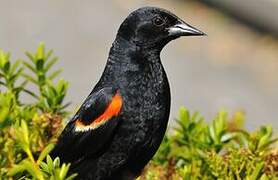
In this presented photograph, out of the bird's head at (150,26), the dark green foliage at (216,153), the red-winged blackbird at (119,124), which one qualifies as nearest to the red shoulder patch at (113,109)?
the red-winged blackbird at (119,124)

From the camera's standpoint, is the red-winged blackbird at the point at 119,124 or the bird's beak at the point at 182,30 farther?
the bird's beak at the point at 182,30

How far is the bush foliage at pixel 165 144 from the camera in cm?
378

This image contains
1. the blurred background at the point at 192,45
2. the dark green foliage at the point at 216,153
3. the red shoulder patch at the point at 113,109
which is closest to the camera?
the dark green foliage at the point at 216,153

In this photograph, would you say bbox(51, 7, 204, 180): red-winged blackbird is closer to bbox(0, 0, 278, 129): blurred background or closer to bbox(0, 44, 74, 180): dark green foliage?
bbox(0, 44, 74, 180): dark green foliage

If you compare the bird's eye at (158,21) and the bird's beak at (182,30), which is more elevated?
the bird's eye at (158,21)

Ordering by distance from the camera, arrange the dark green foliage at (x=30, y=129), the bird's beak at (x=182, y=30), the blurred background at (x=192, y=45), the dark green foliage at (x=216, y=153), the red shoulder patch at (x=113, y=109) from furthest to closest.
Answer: the blurred background at (x=192, y=45) < the bird's beak at (x=182, y=30) < the red shoulder patch at (x=113, y=109) < the dark green foliage at (x=216, y=153) < the dark green foliage at (x=30, y=129)

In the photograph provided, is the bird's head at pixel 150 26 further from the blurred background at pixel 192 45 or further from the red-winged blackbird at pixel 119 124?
the blurred background at pixel 192 45

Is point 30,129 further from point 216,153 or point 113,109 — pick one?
point 216,153

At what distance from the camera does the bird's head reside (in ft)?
15.4

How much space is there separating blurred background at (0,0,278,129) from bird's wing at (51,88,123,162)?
3866 millimetres

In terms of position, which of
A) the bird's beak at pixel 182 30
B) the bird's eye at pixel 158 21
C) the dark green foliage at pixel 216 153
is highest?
the bird's eye at pixel 158 21

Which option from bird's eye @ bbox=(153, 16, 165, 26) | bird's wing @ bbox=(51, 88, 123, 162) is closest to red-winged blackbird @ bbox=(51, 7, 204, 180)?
bird's wing @ bbox=(51, 88, 123, 162)

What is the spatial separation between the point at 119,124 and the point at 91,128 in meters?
0.14

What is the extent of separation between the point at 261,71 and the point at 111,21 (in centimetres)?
143
